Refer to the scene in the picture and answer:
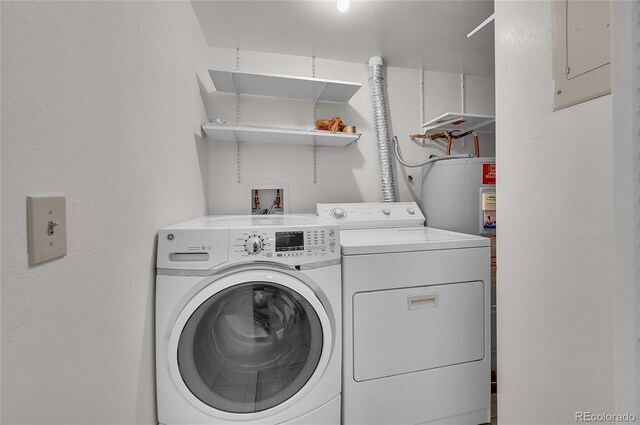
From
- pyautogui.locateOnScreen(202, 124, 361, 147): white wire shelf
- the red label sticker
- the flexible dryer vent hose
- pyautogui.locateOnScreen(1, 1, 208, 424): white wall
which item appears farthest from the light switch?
the red label sticker

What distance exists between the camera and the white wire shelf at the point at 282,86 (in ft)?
5.85

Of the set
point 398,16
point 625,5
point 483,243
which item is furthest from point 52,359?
point 398,16

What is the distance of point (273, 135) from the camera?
6.18 ft

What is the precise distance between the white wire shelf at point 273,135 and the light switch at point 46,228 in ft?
4.04

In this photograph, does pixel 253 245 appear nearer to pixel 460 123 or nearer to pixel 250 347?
pixel 250 347

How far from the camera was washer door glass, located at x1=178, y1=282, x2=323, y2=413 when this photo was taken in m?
1.11

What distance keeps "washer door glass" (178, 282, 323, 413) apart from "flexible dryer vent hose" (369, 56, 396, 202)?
1.28 meters

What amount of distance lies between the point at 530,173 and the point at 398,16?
4.24ft

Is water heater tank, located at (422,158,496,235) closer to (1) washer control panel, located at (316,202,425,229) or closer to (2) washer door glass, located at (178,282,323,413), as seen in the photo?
(1) washer control panel, located at (316,202,425,229)

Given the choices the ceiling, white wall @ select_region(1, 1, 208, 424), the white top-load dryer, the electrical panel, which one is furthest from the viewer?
the ceiling

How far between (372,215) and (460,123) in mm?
1131

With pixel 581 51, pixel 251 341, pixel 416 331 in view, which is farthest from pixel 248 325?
pixel 581 51

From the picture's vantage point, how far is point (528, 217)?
3.27 feet

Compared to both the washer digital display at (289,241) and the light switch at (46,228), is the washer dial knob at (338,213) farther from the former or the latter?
the light switch at (46,228)
